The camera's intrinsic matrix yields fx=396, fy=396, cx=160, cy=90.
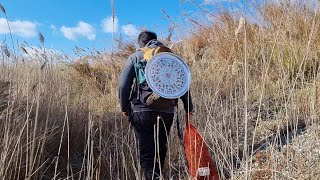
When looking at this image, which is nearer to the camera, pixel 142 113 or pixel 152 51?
pixel 152 51

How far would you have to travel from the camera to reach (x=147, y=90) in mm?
3166

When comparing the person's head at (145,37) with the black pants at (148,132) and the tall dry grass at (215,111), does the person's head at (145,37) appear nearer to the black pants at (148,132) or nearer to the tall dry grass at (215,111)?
the tall dry grass at (215,111)

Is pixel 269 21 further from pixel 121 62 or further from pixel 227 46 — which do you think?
pixel 121 62

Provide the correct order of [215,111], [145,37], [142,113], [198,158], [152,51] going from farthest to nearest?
[215,111] < [145,37] < [142,113] < [152,51] < [198,158]

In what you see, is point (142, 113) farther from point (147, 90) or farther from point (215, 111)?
point (215, 111)

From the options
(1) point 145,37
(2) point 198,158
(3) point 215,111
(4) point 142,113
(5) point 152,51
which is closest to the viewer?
(2) point 198,158

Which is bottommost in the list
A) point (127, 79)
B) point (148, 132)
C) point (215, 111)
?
point (148, 132)

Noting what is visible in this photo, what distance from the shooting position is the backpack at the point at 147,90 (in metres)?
3.09

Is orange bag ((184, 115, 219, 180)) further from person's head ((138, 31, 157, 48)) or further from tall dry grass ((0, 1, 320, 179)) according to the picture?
person's head ((138, 31, 157, 48))

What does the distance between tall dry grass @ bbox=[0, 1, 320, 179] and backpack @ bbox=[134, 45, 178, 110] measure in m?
0.29

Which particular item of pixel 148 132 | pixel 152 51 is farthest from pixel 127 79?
pixel 148 132

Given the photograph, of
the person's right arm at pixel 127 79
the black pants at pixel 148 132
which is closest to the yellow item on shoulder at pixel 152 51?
the person's right arm at pixel 127 79

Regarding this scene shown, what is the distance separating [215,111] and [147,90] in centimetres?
104

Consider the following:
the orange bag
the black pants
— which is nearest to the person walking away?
the black pants
